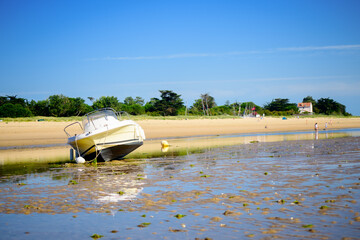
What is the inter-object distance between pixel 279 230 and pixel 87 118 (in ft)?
52.7

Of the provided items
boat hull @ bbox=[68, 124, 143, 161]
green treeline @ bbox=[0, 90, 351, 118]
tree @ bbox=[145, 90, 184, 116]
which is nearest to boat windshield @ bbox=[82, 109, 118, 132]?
boat hull @ bbox=[68, 124, 143, 161]

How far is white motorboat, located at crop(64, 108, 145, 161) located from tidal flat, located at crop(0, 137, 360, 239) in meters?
4.67

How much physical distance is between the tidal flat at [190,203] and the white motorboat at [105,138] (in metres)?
4.67

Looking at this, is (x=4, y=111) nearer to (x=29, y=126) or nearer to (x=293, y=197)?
(x=29, y=126)

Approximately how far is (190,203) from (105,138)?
11326 mm

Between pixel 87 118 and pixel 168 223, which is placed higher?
pixel 87 118

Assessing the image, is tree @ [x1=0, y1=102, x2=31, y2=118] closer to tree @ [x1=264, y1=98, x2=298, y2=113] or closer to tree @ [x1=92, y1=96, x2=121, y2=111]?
tree @ [x1=92, y1=96, x2=121, y2=111]

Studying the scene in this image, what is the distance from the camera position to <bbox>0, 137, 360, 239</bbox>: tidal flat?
268 inches

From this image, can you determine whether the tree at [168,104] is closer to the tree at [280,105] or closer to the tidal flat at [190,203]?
the tree at [280,105]

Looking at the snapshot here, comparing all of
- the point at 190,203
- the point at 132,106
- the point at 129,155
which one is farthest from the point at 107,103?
the point at 190,203

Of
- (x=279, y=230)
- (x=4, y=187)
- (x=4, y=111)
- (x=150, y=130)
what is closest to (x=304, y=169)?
(x=279, y=230)

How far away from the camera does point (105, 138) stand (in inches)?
760

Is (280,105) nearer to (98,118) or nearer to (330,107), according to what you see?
(330,107)

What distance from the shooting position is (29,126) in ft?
145
